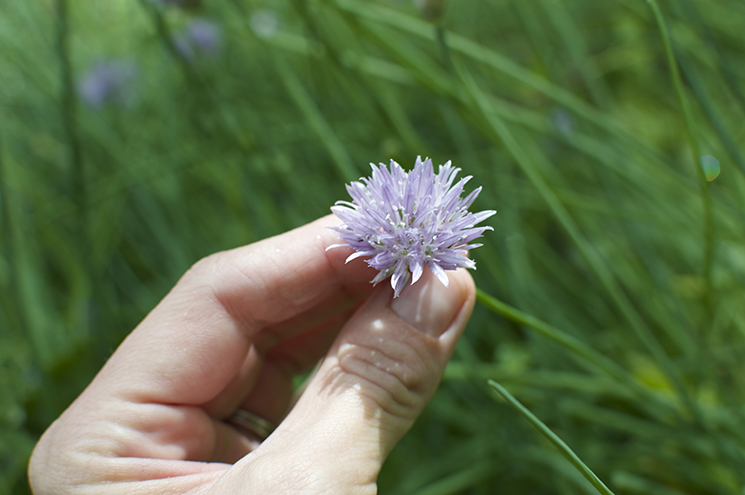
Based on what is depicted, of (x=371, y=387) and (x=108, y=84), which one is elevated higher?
(x=108, y=84)

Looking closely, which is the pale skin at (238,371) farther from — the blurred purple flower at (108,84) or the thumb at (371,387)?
the blurred purple flower at (108,84)

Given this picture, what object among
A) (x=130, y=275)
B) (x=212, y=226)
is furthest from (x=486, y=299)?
(x=130, y=275)

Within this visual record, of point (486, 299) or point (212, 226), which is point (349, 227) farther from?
point (212, 226)

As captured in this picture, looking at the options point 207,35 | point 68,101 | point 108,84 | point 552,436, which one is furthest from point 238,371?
point 108,84

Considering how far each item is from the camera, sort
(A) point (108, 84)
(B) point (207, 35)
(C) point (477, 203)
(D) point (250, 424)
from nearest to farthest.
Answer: (D) point (250, 424), (C) point (477, 203), (B) point (207, 35), (A) point (108, 84)

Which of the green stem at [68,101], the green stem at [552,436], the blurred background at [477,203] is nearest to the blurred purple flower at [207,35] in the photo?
the blurred background at [477,203]

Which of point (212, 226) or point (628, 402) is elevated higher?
point (212, 226)

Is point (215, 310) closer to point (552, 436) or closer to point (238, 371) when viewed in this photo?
point (238, 371)
